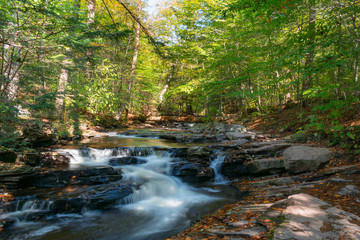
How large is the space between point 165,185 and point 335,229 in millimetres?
Answer: 5012

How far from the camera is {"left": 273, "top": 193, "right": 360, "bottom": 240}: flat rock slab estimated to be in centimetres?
221

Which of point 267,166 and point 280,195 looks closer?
point 280,195

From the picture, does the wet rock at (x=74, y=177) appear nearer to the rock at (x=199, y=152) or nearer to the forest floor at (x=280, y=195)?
the rock at (x=199, y=152)

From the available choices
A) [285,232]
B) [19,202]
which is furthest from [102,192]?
[285,232]

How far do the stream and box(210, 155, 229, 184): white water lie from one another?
0.12ft

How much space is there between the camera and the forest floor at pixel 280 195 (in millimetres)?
3069

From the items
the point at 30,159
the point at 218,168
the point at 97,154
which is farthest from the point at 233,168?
the point at 30,159

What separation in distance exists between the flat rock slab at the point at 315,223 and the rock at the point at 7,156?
756 centimetres

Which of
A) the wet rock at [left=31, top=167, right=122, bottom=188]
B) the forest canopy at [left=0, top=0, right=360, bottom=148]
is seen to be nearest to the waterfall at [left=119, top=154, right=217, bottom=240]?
the wet rock at [left=31, top=167, right=122, bottom=188]

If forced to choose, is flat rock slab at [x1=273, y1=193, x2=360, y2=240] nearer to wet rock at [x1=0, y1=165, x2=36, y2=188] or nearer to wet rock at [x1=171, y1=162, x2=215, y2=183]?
wet rock at [x1=171, y1=162, x2=215, y2=183]

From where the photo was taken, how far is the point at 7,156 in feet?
19.9

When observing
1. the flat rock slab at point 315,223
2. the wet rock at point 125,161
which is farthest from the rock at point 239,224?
the wet rock at point 125,161

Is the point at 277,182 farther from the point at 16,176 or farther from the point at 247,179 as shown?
the point at 16,176

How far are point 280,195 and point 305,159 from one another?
71.6 inches
